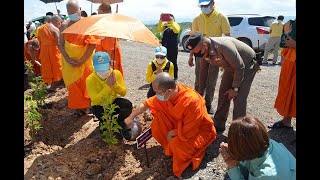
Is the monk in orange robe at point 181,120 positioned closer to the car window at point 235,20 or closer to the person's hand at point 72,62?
the person's hand at point 72,62

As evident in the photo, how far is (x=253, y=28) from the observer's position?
12.7 metres

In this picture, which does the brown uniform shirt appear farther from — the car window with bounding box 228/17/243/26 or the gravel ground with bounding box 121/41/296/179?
the car window with bounding box 228/17/243/26

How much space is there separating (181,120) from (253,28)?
10101mm

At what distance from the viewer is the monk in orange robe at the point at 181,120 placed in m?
3.48

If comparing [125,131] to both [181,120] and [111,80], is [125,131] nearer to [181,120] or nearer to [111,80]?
[111,80]

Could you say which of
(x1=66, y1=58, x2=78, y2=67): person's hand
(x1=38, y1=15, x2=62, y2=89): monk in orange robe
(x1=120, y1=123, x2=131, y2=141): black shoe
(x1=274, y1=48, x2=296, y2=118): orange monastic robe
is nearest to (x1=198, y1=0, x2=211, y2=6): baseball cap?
(x1=274, y1=48, x2=296, y2=118): orange monastic robe

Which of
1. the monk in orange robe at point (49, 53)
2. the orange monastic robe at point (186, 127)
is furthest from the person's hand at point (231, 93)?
the monk in orange robe at point (49, 53)

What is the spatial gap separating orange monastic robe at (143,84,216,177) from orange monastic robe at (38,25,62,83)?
351 cm

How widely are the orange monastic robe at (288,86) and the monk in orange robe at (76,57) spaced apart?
2640 millimetres

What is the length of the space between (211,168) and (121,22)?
6.52ft

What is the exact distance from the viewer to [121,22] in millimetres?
3787

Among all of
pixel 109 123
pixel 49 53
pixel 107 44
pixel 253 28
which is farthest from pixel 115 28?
pixel 253 28
